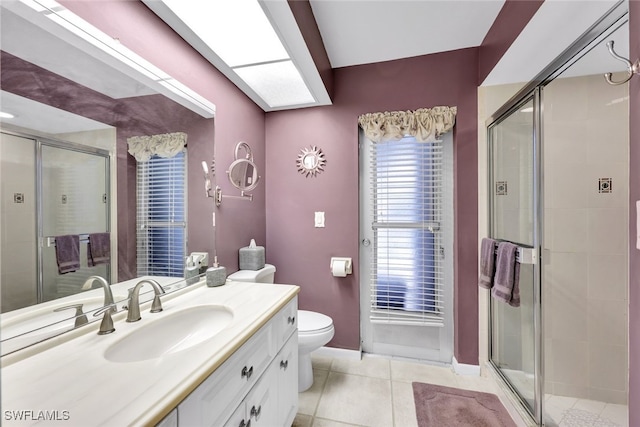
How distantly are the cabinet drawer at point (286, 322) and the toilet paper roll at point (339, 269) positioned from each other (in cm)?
75

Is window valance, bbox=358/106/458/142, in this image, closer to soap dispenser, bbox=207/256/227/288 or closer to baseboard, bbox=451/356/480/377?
soap dispenser, bbox=207/256/227/288

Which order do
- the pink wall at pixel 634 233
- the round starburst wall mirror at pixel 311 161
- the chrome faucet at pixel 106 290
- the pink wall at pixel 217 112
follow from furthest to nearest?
the round starburst wall mirror at pixel 311 161, the pink wall at pixel 217 112, the chrome faucet at pixel 106 290, the pink wall at pixel 634 233

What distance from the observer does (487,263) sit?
1870 mm

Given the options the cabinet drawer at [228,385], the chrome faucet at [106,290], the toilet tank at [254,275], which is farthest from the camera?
the toilet tank at [254,275]

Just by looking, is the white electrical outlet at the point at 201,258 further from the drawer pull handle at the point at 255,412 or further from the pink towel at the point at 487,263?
the pink towel at the point at 487,263

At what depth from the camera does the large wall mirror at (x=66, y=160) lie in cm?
82

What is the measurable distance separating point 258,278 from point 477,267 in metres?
1.67

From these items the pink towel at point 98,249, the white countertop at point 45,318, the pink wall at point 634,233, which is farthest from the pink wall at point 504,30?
the white countertop at point 45,318

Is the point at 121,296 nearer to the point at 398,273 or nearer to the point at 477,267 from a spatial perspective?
the point at 398,273

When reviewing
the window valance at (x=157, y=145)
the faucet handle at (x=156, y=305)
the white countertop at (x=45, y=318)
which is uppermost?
the window valance at (x=157, y=145)

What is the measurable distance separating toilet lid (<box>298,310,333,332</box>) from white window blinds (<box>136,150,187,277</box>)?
34.2 inches

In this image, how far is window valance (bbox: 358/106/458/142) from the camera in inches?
82.0

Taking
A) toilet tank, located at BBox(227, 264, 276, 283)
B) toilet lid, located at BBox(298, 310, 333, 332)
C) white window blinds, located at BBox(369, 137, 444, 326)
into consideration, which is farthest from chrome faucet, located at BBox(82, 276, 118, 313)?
white window blinds, located at BBox(369, 137, 444, 326)

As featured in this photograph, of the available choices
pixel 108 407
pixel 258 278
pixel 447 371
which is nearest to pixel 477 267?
pixel 447 371
